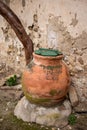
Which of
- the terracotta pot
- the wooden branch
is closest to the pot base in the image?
the terracotta pot

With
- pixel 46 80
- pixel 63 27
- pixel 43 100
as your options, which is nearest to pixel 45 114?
pixel 43 100

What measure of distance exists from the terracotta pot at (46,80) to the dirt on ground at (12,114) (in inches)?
13.6

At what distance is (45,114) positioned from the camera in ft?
11.5

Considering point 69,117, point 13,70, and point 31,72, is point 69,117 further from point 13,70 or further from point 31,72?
point 13,70

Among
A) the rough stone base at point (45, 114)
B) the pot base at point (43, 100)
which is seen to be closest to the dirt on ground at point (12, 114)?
the rough stone base at point (45, 114)

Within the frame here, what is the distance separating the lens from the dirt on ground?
3.46 metres

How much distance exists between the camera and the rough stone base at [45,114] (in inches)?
137

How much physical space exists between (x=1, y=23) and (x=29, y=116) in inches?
73.3

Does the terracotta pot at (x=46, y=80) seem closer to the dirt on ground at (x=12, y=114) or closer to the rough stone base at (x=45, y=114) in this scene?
the rough stone base at (x=45, y=114)

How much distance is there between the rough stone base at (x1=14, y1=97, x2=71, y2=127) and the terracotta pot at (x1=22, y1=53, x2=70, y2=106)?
10cm

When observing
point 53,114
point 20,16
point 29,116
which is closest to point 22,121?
point 29,116

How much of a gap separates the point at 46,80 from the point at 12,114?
0.77m

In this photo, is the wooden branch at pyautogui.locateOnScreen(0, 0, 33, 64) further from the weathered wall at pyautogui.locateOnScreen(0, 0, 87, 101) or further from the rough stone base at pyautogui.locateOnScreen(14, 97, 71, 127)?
the rough stone base at pyautogui.locateOnScreen(14, 97, 71, 127)

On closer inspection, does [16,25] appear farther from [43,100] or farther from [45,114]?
[45,114]
